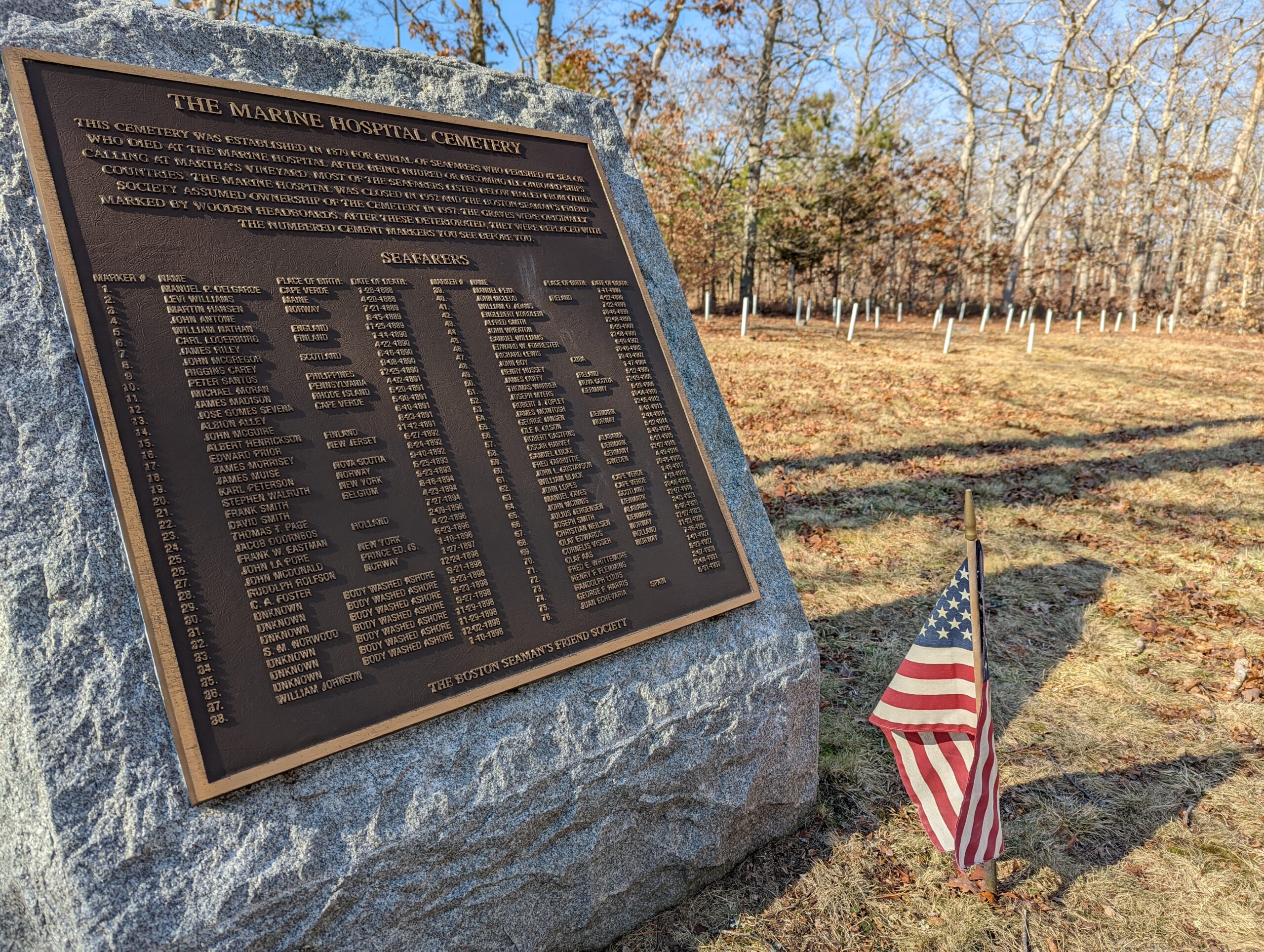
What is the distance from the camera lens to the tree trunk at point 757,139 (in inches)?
833

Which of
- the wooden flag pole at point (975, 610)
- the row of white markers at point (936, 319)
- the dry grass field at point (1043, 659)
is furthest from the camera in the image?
the row of white markers at point (936, 319)

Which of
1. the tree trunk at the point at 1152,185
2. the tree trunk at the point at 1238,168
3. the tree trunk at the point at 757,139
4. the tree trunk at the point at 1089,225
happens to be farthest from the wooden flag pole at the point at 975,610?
the tree trunk at the point at 1089,225

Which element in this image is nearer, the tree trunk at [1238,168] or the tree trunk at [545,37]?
the tree trunk at [545,37]

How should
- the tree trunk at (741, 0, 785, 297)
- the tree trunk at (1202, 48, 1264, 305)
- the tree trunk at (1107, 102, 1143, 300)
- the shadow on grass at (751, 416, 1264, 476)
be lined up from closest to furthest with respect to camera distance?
1. the shadow on grass at (751, 416, 1264, 476)
2. the tree trunk at (741, 0, 785, 297)
3. the tree trunk at (1202, 48, 1264, 305)
4. the tree trunk at (1107, 102, 1143, 300)

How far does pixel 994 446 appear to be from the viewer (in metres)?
9.42

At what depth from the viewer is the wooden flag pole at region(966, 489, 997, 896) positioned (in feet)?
9.14

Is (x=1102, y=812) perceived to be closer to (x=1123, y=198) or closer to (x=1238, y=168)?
(x=1238, y=168)

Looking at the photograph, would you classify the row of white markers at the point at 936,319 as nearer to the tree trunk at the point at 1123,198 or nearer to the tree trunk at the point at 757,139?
the tree trunk at the point at 757,139

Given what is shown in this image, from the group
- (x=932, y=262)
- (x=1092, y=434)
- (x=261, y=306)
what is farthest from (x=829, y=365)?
(x=932, y=262)

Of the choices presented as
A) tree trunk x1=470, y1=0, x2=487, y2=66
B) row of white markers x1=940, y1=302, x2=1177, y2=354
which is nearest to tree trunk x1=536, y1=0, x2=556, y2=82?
tree trunk x1=470, y1=0, x2=487, y2=66

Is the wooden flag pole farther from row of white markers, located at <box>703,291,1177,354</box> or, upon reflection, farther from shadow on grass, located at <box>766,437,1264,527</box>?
row of white markers, located at <box>703,291,1177,354</box>

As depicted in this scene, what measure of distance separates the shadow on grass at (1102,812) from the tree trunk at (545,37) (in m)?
14.3

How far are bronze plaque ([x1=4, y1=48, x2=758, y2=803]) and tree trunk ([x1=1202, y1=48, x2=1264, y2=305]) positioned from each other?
96.2 ft

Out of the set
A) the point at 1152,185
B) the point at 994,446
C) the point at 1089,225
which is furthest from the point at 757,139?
the point at 1089,225
